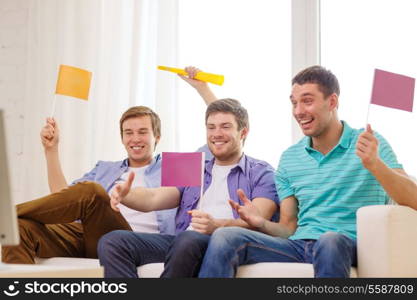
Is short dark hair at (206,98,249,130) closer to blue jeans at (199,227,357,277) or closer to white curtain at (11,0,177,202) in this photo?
blue jeans at (199,227,357,277)

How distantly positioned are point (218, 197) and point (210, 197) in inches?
1.5

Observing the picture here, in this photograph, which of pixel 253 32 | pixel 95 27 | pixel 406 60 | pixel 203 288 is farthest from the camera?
pixel 95 27

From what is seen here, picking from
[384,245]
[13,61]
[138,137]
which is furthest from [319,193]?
[13,61]

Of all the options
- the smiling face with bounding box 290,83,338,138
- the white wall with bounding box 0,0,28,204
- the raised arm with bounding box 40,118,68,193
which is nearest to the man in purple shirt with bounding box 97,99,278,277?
the smiling face with bounding box 290,83,338,138

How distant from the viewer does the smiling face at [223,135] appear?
8.36 feet

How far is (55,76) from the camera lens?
3.77 meters

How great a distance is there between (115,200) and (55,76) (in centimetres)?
169

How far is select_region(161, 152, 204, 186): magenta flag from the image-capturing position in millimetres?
2324

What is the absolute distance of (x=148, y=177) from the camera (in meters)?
2.80

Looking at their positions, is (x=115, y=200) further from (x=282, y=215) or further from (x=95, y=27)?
(x=95, y=27)

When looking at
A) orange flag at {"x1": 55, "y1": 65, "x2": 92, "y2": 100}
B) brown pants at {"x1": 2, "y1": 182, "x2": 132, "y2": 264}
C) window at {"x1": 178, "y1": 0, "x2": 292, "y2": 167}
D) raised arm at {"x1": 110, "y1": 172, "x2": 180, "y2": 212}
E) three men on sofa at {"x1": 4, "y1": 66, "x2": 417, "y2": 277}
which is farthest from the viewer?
window at {"x1": 178, "y1": 0, "x2": 292, "y2": 167}

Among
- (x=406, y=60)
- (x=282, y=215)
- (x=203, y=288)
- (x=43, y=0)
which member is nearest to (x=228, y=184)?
(x=282, y=215)

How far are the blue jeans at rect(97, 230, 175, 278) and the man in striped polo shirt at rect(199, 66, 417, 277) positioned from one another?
0.34 metres

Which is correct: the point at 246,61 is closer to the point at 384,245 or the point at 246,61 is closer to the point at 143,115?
the point at 143,115
